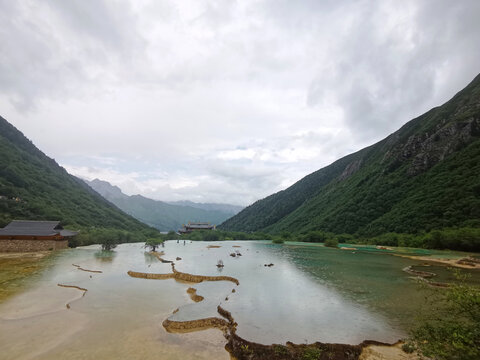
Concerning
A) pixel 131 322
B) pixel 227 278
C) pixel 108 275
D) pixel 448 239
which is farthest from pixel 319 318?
pixel 448 239

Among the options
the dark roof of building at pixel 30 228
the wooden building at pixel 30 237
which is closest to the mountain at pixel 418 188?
the wooden building at pixel 30 237

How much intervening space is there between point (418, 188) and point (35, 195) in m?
137

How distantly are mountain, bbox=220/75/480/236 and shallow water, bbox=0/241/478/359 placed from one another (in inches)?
1877

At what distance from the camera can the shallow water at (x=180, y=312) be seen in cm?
1269

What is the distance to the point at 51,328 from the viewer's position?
14617mm

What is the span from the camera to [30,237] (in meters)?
48.8

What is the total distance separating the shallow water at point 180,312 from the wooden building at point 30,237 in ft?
79.5

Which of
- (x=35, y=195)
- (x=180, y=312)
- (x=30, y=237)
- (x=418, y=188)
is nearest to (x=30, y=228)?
(x=30, y=237)

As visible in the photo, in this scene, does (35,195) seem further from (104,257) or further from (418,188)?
(418,188)

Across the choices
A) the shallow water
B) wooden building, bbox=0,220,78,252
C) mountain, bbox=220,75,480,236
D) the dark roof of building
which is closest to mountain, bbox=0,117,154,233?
the dark roof of building

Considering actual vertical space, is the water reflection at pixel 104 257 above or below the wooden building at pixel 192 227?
below

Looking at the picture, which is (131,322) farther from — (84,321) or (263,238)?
(263,238)

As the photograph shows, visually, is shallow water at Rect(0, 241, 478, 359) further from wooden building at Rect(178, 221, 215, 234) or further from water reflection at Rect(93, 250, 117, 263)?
wooden building at Rect(178, 221, 215, 234)

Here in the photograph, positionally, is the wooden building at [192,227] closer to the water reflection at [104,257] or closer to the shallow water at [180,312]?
the water reflection at [104,257]
